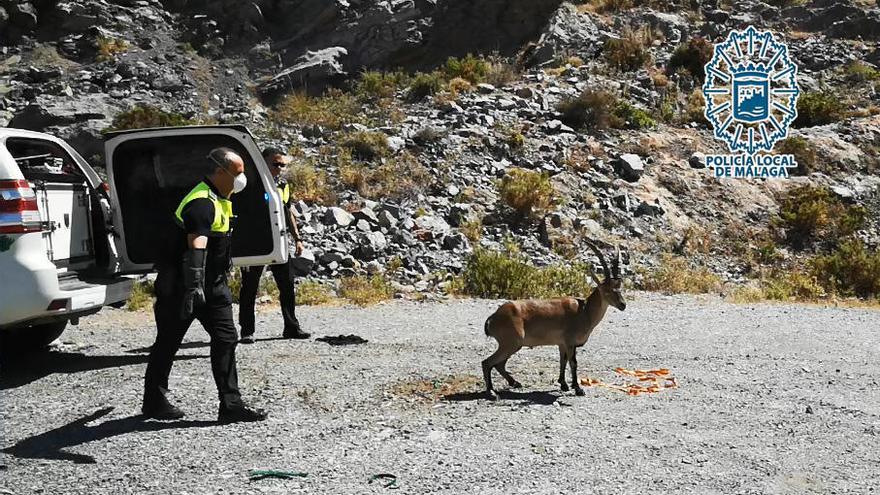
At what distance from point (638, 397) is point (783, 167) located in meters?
14.0

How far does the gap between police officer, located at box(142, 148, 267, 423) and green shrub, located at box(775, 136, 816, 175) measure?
16093 mm

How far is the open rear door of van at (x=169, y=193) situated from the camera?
25.5 feet

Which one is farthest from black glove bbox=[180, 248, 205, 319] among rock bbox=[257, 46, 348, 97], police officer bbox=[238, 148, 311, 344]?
rock bbox=[257, 46, 348, 97]

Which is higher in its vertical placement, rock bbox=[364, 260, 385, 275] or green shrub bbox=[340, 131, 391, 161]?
green shrub bbox=[340, 131, 391, 161]

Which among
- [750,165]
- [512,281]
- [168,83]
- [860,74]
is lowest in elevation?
[512,281]

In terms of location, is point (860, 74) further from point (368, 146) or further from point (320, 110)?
point (320, 110)

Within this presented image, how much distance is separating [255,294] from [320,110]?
42.2 feet

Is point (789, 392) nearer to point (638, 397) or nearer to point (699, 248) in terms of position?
point (638, 397)

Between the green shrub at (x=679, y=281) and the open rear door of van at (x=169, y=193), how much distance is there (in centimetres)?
743

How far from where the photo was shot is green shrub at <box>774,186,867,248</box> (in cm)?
1697

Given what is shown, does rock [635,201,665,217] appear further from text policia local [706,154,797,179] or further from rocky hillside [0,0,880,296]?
text policia local [706,154,797,179]

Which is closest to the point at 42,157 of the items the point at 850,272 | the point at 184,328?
the point at 184,328

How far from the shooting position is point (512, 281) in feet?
41.4

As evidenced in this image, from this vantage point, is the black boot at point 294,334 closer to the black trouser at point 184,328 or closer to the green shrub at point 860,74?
the black trouser at point 184,328
